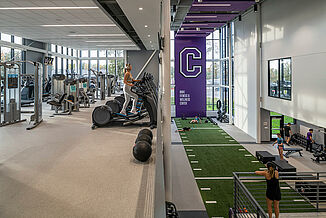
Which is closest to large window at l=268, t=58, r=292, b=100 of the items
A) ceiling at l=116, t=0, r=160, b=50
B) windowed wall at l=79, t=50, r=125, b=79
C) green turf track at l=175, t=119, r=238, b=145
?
green turf track at l=175, t=119, r=238, b=145

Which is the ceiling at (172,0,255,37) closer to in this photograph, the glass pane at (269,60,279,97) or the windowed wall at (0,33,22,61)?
the glass pane at (269,60,279,97)

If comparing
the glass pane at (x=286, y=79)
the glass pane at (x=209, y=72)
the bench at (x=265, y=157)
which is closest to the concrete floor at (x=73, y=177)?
the bench at (x=265, y=157)

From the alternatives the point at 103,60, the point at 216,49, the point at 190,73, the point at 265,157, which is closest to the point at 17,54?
the point at 103,60

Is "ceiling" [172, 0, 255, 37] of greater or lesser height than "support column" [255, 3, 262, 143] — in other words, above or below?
above

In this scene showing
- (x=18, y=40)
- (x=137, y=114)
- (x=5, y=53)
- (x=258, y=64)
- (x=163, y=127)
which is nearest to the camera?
(x=163, y=127)

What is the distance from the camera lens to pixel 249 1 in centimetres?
1205

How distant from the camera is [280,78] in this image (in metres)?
11.0

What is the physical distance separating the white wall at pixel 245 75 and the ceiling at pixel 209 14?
1000 millimetres

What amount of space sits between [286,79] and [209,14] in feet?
19.1

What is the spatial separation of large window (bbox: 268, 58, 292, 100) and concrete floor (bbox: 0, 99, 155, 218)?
660 centimetres

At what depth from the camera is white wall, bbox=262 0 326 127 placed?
26.1 feet

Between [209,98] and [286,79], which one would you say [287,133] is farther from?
[209,98]

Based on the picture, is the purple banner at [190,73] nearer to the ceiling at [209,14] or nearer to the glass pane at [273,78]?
the ceiling at [209,14]

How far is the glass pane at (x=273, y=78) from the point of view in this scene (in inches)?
449
